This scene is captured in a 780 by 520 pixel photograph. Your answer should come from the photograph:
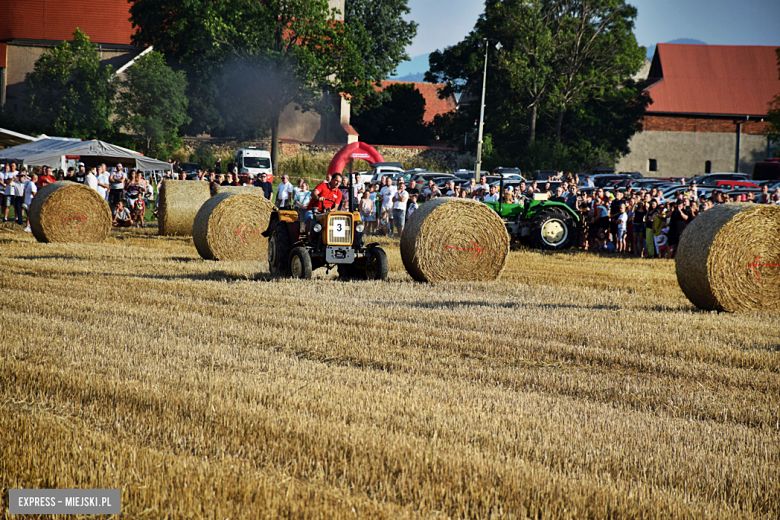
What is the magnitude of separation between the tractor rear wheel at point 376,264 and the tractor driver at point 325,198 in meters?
0.87

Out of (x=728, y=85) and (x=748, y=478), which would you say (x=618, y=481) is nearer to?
(x=748, y=478)

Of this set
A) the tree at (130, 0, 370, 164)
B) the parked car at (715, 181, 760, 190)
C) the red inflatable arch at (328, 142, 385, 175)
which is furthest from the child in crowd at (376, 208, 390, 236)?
the tree at (130, 0, 370, 164)

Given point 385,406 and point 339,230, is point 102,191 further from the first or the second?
point 385,406

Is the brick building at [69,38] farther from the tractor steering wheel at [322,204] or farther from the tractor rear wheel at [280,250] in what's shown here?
the tractor steering wheel at [322,204]

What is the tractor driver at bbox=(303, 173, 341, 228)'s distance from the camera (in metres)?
11.4

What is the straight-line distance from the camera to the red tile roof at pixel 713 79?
56281 millimetres

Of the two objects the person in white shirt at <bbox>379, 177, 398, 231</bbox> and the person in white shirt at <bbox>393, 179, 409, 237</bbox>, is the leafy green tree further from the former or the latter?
the person in white shirt at <bbox>393, 179, 409, 237</bbox>

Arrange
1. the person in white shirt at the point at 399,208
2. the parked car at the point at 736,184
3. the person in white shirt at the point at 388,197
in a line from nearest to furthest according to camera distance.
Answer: the person in white shirt at the point at 399,208, the person in white shirt at the point at 388,197, the parked car at the point at 736,184

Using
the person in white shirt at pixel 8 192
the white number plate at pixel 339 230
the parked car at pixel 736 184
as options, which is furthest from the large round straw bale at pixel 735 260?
the parked car at pixel 736 184

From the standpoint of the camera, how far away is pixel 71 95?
47875 millimetres

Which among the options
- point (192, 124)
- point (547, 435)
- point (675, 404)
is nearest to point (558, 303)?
point (675, 404)

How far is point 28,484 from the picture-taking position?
359 cm

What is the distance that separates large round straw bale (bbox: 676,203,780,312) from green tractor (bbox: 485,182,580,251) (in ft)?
27.8

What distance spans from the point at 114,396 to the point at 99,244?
1293cm
